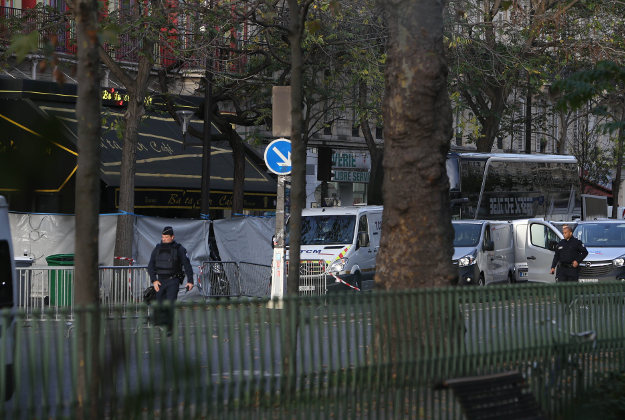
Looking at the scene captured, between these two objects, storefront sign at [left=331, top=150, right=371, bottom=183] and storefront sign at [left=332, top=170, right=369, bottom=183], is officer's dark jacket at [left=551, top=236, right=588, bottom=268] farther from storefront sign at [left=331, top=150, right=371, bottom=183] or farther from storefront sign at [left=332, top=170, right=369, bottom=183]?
storefront sign at [left=332, top=170, right=369, bottom=183]

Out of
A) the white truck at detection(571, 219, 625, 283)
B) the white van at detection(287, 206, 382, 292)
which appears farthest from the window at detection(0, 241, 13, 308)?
the white truck at detection(571, 219, 625, 283)

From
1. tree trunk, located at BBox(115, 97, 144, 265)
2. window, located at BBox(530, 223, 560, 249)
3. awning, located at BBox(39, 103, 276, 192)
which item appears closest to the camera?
tree trunk, located at BBox(115, 97, 144, 265)

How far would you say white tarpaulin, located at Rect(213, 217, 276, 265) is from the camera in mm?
22828

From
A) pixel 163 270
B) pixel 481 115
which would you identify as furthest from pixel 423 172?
pixel 481 115

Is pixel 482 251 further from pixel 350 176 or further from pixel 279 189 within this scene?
pixel 350 176

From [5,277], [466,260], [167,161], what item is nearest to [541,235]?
[466,260]

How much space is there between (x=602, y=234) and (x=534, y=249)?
2.29 m

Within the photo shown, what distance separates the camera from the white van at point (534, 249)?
A: 2462 centimetres

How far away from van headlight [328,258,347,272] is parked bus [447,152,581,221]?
966 cm

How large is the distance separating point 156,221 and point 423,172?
13.9m

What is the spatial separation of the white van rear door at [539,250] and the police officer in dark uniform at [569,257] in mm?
5715

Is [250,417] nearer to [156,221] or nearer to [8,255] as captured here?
[8,255]

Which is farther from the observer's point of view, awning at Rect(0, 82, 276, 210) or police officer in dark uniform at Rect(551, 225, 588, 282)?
awning at Rect(0, 82, 276, 210)

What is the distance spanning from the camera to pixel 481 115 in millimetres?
34250
